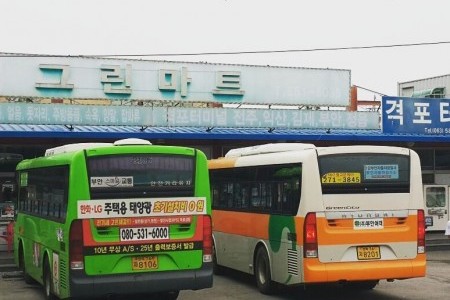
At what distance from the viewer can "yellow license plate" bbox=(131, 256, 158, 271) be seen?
10570mm

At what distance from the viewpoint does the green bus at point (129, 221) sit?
10305 mm

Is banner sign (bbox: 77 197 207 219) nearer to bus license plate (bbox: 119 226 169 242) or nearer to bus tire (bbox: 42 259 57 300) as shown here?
bus license plate (bbox: 119 226 169 242)

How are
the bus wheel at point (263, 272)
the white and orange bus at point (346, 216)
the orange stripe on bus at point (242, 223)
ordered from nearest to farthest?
1. the white and orange bus at point (346, 216)
2. the bus wheel at point (263, 272)
3. the orange stripe on bus at point (242, 223)

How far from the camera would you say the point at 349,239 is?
11297 millimetres

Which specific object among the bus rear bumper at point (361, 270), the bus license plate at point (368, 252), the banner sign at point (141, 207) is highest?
the banner sign at point (141, 207)

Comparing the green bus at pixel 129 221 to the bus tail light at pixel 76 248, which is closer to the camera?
the bus tail light at pixel 76 248

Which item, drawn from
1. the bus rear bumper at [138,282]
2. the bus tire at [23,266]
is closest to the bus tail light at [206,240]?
the bus rear bumper at [138,282]

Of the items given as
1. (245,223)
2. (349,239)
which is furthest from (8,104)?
(349,239)

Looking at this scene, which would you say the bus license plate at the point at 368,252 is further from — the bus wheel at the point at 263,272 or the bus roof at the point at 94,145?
the bus roof at the point at 94,145

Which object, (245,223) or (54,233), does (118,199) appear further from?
(245,223)

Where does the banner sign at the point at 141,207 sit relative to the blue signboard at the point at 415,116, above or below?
below

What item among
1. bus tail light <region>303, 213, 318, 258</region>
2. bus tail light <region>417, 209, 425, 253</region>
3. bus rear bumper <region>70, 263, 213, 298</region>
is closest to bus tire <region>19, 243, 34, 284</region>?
bus rear bumper <region>70, 263, 213, 298</region>

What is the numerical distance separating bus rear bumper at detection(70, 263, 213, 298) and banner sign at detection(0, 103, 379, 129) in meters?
11.8

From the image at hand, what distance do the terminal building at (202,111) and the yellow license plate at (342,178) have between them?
10.6m
